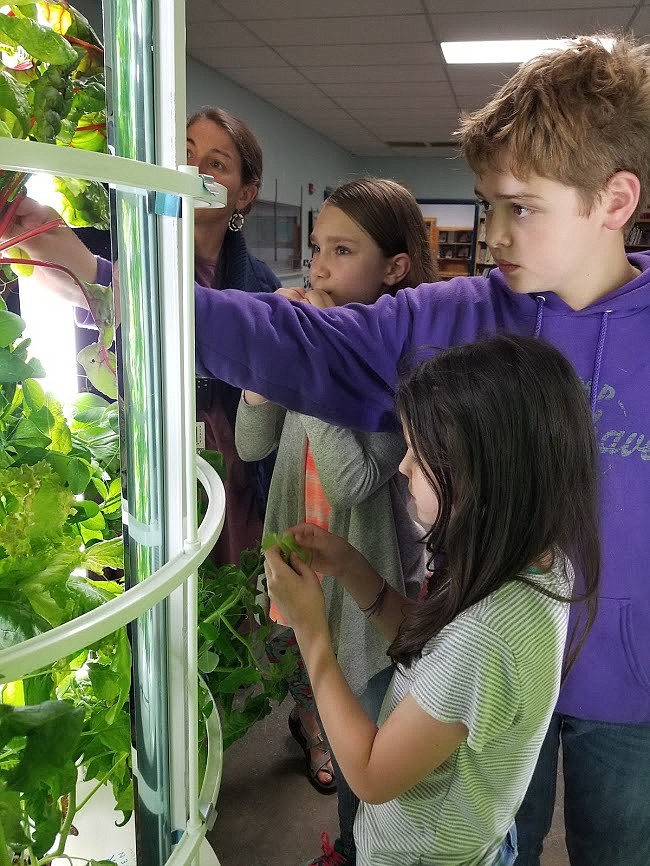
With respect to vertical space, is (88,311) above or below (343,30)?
below

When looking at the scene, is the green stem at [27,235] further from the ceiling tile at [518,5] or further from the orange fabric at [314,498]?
the ceiling tile at [518,5]

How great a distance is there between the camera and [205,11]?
3.62m

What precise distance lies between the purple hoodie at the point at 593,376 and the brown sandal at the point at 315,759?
114cm

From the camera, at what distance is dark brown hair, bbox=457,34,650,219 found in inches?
33.3

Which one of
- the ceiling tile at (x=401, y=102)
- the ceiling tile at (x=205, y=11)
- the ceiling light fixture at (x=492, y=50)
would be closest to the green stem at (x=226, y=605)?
the ceiling tile at (x=205, y=11)

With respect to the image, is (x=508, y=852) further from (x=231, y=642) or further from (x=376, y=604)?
(x=231, y=642)

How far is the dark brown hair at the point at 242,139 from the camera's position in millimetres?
1392

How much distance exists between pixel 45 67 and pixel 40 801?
0.46 metres

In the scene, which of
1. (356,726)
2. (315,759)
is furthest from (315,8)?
(356,726)

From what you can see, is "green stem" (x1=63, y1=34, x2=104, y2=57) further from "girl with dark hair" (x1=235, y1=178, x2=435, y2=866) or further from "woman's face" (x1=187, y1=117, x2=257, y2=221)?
"woman's face" (x1=187, y1=117, x2=257, y2=221)

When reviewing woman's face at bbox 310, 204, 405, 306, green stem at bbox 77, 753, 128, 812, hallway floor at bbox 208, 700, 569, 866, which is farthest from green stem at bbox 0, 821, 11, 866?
hallway floor at bbox 208, 700, 569, 866

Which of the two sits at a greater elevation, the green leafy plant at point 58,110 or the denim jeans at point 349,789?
the green leafy plant at point 58,110

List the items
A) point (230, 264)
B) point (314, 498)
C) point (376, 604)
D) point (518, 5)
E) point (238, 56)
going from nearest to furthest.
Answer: point (376, 604), point (314, 498), point (230, 264), point (518, 5), point (238, 56)

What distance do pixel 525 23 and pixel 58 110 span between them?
4140 mm
